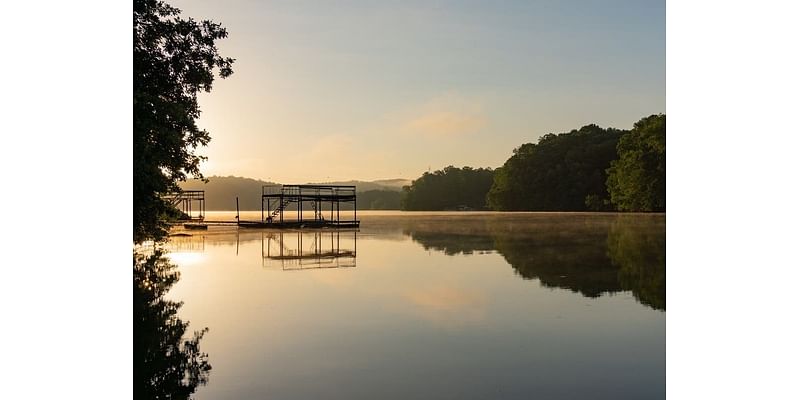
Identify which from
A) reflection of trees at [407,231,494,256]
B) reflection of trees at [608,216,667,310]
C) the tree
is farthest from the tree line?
the tree

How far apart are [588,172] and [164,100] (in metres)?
79.9

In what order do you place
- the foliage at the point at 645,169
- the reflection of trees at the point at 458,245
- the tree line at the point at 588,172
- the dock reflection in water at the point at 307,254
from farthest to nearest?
1. the tree line at the point at 588,172
2. the foliage at the point at 645,169
3. the reflection of trees at the point at 458,245
4. the dock reflection in water at the point at 307,254

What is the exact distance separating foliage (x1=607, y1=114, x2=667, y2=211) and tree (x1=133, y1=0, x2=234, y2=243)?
57929 mm

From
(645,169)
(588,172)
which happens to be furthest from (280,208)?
(588,172)

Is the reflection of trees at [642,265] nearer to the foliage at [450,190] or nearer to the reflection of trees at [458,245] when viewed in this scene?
the reflection of trees at [458,245]

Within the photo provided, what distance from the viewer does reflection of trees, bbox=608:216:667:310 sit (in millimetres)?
14523

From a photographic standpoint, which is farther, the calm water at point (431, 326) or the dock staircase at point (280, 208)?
the dock staircase at point (280, 208)

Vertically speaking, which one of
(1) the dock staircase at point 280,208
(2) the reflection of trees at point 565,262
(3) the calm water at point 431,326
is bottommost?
(3) the calm water at point 431,326

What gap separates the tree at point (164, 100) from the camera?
14141mm

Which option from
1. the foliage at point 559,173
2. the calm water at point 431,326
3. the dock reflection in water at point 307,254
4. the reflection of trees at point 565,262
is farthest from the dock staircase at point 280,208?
the foliage at point 559,173

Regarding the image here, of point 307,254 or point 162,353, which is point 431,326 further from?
point 307,254

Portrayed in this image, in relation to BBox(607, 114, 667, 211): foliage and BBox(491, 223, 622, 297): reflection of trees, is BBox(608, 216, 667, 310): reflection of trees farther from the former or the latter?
BBox(607, 114, 667, 211): foliage
